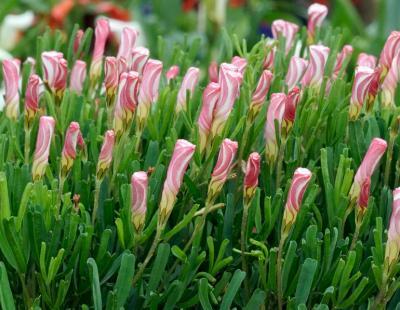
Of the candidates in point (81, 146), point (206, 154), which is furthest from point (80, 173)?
point (206, 154)

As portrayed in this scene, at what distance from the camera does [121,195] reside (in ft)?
3.84

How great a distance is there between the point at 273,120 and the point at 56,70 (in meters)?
0.31

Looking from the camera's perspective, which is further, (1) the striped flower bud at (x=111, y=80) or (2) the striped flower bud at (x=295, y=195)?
(1) the striped flower bud at (x=111, y=80)

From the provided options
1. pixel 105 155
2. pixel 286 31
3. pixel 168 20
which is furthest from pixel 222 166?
pixel 168 20

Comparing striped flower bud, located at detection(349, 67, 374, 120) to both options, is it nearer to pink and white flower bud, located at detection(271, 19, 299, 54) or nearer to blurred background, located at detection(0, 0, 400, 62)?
pink and white flower bud, located at detection(271, 19, 299, 54)

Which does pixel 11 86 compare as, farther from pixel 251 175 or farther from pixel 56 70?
pixel 251 175

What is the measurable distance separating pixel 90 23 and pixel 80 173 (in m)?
3.34

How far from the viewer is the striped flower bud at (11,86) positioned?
1.38 meters

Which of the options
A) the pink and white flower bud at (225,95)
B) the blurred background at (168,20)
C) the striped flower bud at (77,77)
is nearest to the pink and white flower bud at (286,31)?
the striped flower bud at (77,77)

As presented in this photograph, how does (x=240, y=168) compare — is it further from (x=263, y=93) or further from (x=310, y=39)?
(x=310, y=39)

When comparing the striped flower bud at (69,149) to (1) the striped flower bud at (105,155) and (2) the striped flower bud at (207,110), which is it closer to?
(1) the striped flower bud at (105,155)

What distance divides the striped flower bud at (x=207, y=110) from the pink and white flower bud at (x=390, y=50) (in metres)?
0.31

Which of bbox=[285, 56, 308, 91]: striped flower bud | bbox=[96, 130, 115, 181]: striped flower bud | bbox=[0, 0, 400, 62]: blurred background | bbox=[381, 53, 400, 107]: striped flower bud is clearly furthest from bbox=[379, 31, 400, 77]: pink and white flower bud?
bbox=[0, 0, 400, 62]: blurred background

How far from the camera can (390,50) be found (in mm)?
1413
